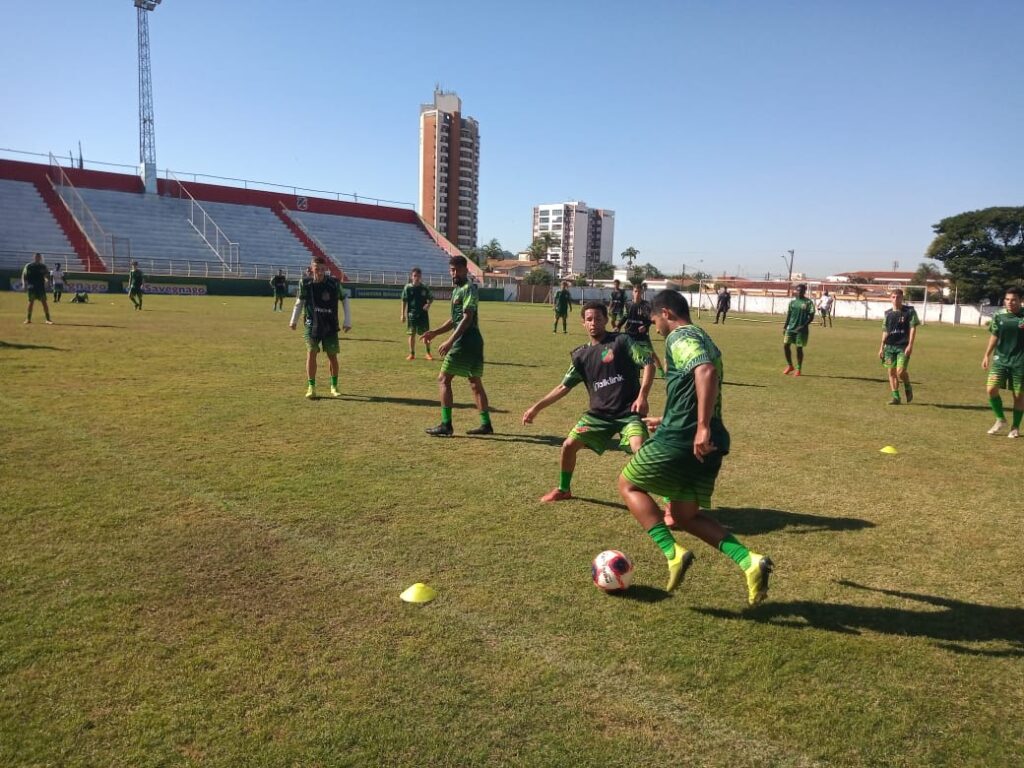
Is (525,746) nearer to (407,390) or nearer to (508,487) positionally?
(508,487)

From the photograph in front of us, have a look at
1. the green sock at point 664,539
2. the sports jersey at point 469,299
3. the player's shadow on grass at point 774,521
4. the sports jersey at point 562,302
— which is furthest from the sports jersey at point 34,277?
the green sock at point 664,539

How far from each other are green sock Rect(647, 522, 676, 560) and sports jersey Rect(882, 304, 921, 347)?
9610 millimetres

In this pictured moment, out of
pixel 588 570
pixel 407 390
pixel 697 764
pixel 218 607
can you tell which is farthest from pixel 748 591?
pixel 407 390

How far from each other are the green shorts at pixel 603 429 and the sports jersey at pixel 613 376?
5 cm

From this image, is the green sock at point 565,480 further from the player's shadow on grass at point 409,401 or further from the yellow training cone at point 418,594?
the player's shadow on grass at point 409,401

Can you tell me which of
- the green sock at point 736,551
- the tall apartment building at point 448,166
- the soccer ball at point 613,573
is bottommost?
the soccer ball at point 613,573

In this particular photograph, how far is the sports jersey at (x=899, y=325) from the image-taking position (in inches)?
478

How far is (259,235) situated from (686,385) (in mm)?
57711

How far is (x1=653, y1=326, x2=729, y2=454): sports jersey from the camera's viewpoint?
4215 mm

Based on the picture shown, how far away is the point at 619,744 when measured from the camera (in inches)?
120

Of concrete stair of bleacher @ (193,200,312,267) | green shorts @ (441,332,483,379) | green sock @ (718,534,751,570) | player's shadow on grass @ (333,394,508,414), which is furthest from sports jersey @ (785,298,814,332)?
concrete stair of bleacher @ (193,200,312,267)

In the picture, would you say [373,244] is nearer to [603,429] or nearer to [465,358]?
[465,358]

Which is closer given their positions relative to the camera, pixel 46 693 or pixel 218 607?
pixel 46 693

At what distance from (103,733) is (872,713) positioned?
3.45 metres
